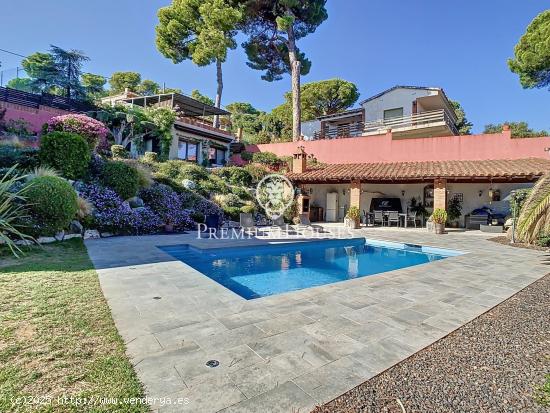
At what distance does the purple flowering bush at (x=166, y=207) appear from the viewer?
11.3 metres

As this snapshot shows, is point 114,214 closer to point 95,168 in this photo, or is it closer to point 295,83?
point 95,168

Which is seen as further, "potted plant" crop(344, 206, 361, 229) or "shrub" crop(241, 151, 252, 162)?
"shrub" crop(241, 151, 252, 162)

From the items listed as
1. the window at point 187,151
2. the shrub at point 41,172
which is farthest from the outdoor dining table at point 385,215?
the shrub at point 41,172

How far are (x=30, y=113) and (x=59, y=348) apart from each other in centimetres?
1755

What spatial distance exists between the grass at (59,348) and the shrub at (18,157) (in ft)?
20.0

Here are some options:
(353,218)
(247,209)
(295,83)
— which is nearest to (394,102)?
(295,83)

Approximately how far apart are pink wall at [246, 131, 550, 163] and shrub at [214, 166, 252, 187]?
4.61 meters

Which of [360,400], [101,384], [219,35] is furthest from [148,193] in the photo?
[219,35]

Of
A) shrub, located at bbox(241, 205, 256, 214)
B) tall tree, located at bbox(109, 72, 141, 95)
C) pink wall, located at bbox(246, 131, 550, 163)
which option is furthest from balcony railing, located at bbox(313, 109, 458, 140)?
tall tree, located at bbox(109, 72, 141, 95)

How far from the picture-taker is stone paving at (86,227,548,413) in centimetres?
218

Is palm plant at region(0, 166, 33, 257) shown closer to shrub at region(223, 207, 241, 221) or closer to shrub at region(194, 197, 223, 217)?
shrub at region(194, 197, 223, 217)

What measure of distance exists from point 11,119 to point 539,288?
67.2ft

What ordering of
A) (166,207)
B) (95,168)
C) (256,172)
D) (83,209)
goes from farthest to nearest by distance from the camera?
(256,172) → (166,207) → (95,168) → (83,209)

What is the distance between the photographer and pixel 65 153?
927cm
